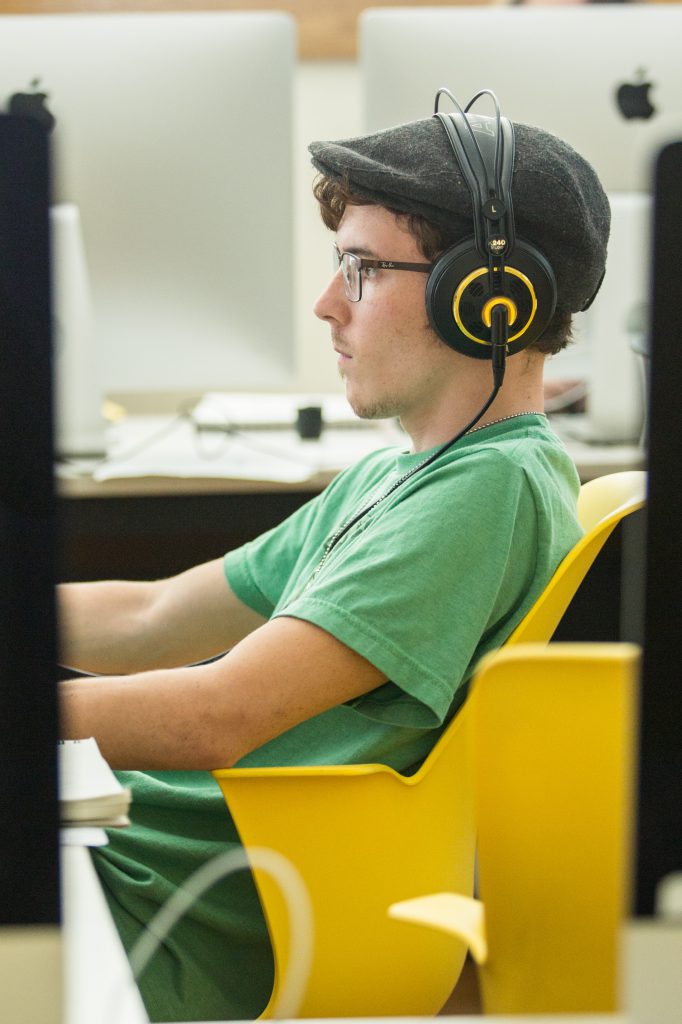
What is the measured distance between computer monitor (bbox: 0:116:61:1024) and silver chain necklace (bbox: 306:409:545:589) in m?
0.54

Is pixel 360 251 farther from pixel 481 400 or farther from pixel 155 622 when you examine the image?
pixel 155 622

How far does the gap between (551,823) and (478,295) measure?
426 mm

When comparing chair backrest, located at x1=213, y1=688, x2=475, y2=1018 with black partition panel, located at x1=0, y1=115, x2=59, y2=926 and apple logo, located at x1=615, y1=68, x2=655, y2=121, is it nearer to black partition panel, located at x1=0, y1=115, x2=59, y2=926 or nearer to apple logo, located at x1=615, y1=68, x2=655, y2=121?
black partition panel, located at x1=0, y1=115, x2=59, y2=926

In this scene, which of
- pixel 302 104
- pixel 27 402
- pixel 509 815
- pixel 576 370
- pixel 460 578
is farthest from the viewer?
pixel 302 104

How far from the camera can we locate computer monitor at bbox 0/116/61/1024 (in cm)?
43

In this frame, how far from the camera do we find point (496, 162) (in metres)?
0.90

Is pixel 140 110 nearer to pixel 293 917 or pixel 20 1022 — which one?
pixel 293 917

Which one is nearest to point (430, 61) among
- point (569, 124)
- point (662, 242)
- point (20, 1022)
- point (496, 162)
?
point (569, 124)

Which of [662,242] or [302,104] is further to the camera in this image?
[302,104]

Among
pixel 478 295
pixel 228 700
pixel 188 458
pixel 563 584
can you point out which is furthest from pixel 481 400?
pixel 188 458

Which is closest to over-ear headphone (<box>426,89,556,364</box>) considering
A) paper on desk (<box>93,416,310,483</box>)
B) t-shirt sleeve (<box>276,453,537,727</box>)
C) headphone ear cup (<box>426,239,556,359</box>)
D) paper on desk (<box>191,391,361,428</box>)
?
headphone ear cup (<box>426,239,556,359</box>)

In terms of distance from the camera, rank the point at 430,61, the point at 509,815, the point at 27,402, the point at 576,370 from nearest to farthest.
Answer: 1. the point at 27,402
2. the point at 509,815
3. the point at 430,61
4. the point at 576,370

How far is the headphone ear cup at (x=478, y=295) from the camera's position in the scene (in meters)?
0.93

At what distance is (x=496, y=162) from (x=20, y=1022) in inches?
27.1
